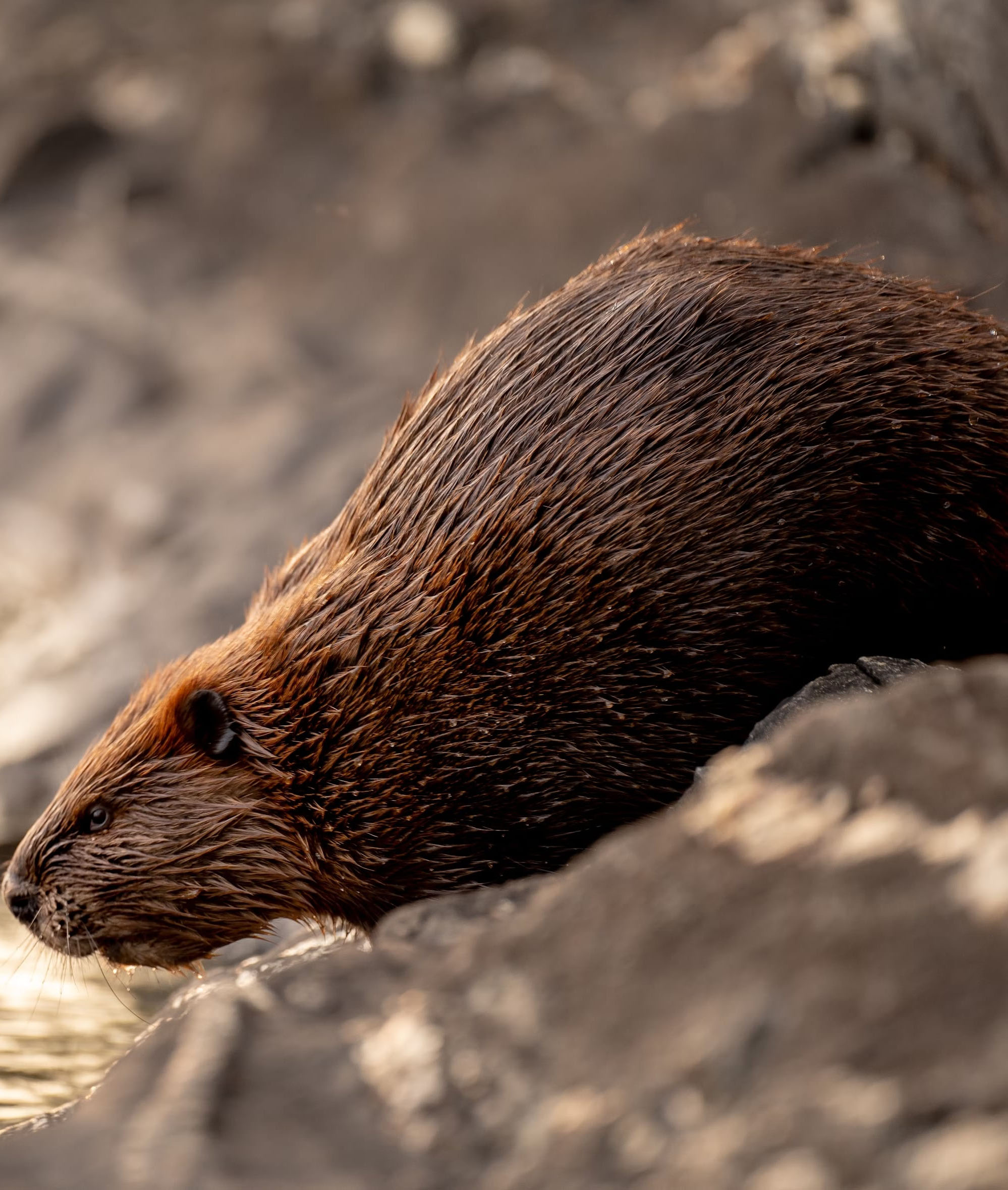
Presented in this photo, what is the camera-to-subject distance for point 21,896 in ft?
10.3

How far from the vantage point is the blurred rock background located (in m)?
5.26

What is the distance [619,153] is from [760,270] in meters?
3.31

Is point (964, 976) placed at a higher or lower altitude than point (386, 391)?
lower

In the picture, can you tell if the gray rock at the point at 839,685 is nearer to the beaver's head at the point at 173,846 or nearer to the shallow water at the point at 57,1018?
the beaver's head at the point at 173,846

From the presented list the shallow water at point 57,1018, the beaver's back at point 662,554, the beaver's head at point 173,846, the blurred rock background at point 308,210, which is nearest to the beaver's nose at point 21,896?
the beaver's head at point 173,846

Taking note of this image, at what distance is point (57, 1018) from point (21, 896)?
0.45 meters

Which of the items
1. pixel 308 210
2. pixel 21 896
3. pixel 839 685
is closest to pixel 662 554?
pixel 839 685

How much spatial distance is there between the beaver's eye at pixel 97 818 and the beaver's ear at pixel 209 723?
0.24 meters

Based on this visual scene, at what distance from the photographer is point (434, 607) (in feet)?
9.41

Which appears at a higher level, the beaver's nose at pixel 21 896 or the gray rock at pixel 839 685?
the beaver's nose at pixel 21 896

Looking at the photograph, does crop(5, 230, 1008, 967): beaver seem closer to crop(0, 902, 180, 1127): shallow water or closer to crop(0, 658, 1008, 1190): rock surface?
crop(0, 902, 180, 1127): shallow water

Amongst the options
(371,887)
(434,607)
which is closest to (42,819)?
(371,887)

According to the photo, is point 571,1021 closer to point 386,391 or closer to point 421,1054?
point 421,1054

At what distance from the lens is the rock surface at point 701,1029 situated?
1286 millimetres
